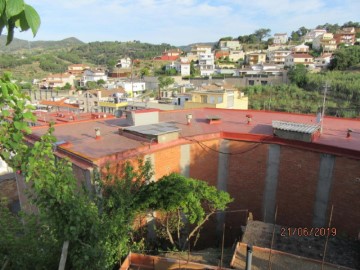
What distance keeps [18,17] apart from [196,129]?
1117 cm

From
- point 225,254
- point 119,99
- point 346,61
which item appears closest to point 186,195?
point 225,254

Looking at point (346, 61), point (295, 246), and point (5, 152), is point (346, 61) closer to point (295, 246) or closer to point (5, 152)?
point (295, 246)

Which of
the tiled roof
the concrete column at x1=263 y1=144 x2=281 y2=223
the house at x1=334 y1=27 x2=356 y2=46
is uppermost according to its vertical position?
the house at x1=334 y1=27 x2=356 y2=46

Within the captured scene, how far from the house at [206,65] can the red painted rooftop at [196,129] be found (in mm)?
60831

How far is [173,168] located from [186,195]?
300cm

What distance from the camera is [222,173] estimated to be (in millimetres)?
12102

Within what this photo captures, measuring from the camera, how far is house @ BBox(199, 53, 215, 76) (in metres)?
75.8

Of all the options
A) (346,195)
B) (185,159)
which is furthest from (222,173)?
(346,195)

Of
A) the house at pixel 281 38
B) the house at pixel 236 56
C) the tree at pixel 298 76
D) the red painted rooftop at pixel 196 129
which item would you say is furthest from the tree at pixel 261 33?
the red painted rooftop at pixel 196 129

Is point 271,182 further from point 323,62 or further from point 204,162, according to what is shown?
point 323,62

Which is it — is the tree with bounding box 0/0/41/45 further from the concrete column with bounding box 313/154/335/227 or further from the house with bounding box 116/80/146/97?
the house with bounding box 116/80/146/97

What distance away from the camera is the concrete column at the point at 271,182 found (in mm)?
10938

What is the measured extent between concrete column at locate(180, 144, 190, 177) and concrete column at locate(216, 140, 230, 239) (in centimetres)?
153

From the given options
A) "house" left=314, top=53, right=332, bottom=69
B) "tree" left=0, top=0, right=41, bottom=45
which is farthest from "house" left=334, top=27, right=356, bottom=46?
"tree" left=0, top=0, right=41, bottom=45
